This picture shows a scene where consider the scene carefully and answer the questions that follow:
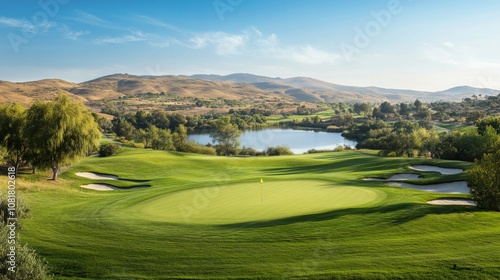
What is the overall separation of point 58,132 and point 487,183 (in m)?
32.1

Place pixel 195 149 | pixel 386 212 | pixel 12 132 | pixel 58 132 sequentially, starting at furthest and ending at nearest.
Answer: pixel 195 149
pixel 12 132
pixel 58 132
pixel 386 212

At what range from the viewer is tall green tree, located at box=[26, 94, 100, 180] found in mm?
31812

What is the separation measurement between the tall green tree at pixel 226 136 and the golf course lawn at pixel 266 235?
6368cm

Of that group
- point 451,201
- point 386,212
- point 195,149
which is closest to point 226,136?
point 195,149

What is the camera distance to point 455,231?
48.3ft

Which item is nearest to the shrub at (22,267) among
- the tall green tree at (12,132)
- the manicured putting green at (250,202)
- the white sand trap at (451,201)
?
the manicured putting green at (250,202)

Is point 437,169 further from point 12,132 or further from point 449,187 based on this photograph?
point 12,132

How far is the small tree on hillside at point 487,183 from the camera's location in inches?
686

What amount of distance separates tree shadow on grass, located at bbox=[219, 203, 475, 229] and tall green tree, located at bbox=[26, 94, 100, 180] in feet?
72.5

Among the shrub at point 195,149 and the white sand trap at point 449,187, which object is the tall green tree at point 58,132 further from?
the shrub at point 195,149

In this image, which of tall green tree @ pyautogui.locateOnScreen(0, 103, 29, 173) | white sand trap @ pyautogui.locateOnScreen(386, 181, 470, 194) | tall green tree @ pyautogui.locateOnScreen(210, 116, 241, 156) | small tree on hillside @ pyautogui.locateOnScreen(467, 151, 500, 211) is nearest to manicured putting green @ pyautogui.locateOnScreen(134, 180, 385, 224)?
small tree on hillside @ pyautogui.locateOnScreen(467, 151, 500, 211)

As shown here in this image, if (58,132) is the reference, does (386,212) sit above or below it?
below

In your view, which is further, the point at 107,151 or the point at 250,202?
the point at 107,151

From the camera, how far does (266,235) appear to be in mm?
15336
